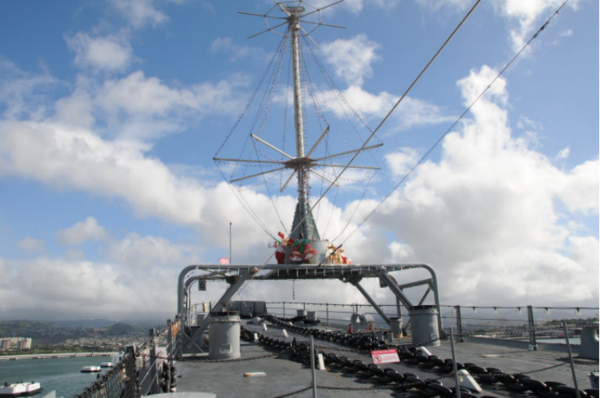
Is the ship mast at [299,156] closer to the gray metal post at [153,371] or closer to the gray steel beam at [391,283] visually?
the gray steel beam at [391,283]

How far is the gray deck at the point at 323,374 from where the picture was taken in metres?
7.14

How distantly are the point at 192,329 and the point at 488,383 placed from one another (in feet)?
33.1

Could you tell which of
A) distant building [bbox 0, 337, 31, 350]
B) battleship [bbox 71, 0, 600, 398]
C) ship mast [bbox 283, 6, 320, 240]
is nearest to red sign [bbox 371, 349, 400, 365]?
battleship [bbox 71, 0, 600, 398]

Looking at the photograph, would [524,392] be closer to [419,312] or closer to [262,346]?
[419,312]

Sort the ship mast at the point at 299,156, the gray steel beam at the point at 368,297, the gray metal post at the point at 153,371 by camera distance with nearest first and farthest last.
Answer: the gray metal post at the point at 153,371 → the gray steel beam at the point at 368,297 → the ship mast at the point at 299,156

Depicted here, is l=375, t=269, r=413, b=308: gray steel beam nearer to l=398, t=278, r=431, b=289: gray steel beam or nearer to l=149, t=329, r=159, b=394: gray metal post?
l=398, t=278, r=431, b=289: gray steel beam

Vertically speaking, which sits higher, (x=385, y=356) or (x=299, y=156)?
(x=299, y=156)

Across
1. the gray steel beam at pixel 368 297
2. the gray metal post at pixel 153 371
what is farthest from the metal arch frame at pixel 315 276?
the gray metal post at pixel 153 371

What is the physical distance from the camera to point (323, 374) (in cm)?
830

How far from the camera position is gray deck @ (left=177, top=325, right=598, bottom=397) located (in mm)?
7141

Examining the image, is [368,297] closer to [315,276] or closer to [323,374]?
[315,276]

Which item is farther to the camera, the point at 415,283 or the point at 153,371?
the point at 415,283

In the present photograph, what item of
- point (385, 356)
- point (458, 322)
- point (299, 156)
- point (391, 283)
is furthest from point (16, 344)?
point (385, 356)

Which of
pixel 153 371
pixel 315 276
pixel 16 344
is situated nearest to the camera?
pixel 153 371
